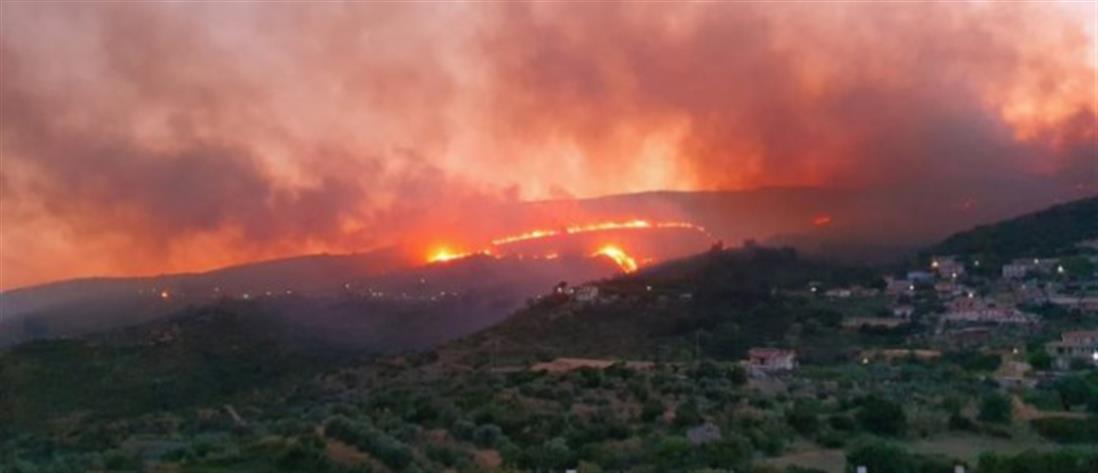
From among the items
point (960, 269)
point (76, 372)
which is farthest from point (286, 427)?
point (960, 269)

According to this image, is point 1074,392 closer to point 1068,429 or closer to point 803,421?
point 1068,429

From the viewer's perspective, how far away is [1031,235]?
62.1 meters

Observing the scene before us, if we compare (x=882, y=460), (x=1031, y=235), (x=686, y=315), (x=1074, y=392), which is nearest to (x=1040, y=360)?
(x=1074, y=392)

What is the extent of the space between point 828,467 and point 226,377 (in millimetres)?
25911

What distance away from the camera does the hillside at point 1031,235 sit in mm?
59812

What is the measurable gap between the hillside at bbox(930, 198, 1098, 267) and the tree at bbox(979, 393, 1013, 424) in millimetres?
30492

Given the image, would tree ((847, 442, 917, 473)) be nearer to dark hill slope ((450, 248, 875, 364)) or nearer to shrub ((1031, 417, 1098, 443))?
shrub ((1031, 417, 1098, 443))

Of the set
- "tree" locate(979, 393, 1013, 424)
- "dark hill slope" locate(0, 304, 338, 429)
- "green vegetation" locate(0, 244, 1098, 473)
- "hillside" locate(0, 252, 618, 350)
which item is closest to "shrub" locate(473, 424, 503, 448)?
"green vegetation" locate(0, 244, 1098, 473)

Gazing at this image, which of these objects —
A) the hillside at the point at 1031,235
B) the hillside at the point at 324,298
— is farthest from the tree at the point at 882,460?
the hillside at the point at 1031,235

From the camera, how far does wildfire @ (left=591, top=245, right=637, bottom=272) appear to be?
208 feet

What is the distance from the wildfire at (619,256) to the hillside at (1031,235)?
1156 cm

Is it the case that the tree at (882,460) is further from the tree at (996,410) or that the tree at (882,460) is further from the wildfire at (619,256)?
the wildfire at (619,256)

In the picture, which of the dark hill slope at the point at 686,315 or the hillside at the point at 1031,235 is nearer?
the dark hill slope at the point at 686,315

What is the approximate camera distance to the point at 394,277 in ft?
192
